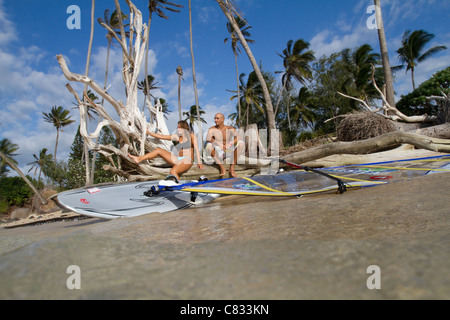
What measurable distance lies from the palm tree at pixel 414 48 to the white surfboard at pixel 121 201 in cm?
2557

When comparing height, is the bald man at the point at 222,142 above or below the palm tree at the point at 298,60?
below

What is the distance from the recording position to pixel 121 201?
3.44 metres

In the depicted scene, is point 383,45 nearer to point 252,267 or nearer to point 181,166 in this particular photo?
point 181,166

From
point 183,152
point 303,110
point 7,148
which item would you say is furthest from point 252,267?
point 7,148

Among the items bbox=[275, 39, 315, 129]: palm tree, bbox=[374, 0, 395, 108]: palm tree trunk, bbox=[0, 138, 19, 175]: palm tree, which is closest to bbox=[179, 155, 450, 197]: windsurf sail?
bbox=[374, 0, 395, 108]: palm tree trunk

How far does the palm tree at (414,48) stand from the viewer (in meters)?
19.8

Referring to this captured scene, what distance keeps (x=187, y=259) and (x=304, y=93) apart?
84.3ft

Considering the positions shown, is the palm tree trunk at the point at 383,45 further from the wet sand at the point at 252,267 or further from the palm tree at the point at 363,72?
the wet sand at the point at 252,267

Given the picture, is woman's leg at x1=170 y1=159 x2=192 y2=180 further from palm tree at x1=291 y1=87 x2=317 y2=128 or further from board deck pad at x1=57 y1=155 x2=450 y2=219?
palm tree at x1=291 y1=87 x2=317 y2=128

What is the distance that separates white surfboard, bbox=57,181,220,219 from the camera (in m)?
3.10

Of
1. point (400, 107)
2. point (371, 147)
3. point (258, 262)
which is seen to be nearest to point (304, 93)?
point (400, 107)

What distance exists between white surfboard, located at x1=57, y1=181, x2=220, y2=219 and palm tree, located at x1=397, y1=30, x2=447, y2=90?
2557 cm

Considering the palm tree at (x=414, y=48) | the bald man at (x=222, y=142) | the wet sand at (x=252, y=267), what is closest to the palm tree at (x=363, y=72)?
the palm tree at (x=414, y=48)

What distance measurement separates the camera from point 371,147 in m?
5.01
